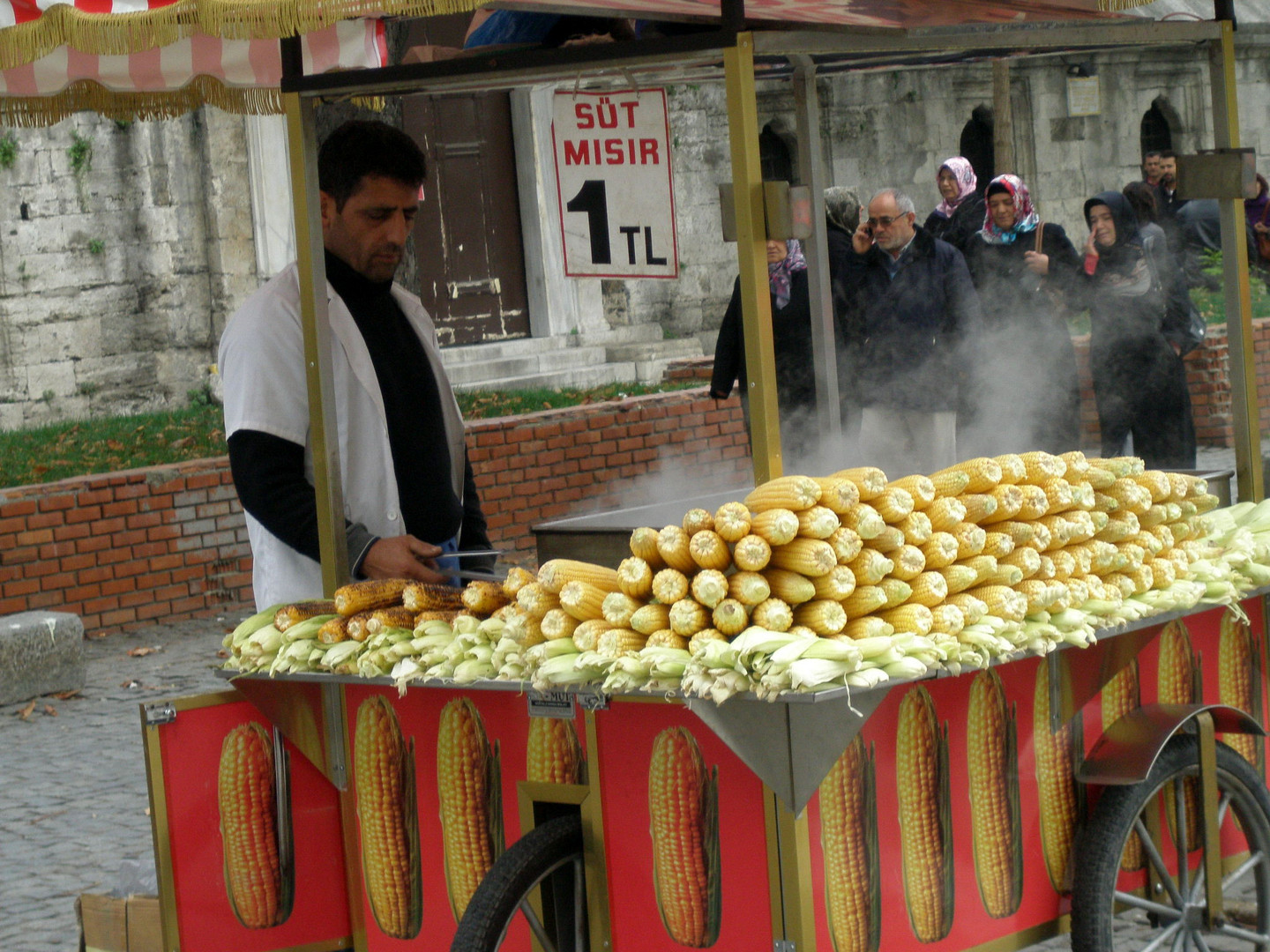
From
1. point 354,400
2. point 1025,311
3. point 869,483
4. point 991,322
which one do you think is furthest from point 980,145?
point 869,483

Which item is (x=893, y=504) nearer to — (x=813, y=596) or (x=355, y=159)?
(x=813, y=596)

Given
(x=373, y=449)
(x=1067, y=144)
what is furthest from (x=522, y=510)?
(x=1067, y=144)

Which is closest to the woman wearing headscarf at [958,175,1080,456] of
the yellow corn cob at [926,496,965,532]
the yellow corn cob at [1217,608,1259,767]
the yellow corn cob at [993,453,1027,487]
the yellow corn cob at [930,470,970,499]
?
the yellow corn cob at [1217,608,1259,767]

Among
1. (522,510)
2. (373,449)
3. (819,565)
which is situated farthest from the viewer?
(522,510)

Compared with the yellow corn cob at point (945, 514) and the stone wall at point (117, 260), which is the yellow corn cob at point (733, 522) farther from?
the stone wall at point (117, 260)

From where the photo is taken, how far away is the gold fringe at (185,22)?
2965 millimetres

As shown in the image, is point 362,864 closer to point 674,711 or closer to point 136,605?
point 674,711

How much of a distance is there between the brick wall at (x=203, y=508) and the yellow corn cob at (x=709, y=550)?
156 inches

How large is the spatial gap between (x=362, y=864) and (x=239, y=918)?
0.30m

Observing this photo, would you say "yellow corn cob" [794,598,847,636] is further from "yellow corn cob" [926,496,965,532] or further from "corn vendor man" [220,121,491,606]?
"corn vendor man" [220,121,491,606]

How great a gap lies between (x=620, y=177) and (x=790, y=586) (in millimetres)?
1160

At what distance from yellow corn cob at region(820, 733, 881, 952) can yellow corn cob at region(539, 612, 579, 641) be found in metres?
0.54

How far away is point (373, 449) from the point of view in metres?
3.83

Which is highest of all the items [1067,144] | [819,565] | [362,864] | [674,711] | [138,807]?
[1067,144]
